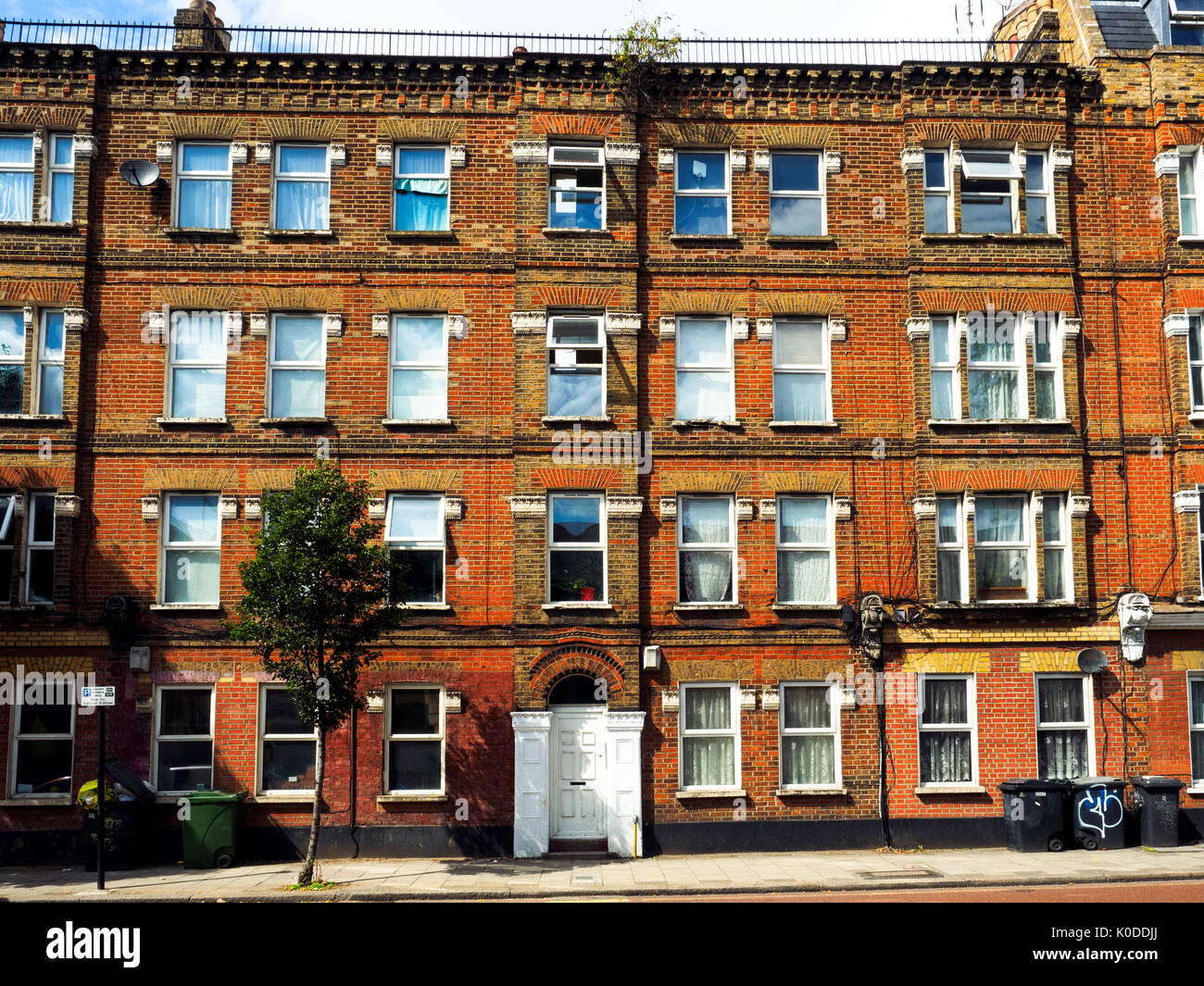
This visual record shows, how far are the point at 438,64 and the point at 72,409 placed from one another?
9.42 meters

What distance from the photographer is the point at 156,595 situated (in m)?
18.2

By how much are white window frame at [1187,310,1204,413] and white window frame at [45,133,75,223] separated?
21.6 m

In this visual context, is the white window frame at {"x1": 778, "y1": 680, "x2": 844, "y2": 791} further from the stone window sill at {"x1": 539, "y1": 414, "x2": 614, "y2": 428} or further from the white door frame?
the stone window sill at {"x1": 539, "y1": 414, "x2": 614, "y2": 428}

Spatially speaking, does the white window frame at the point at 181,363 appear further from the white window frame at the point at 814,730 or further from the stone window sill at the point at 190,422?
the white window frame at the point at 814,730

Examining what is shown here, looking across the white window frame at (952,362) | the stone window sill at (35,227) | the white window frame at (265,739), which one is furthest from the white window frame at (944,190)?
the stone window sill at (35,227)

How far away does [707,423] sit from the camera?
18984mm

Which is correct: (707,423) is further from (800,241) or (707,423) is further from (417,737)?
(417,737)

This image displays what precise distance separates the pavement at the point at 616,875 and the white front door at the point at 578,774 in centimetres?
66

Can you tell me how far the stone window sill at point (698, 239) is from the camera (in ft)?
63.3

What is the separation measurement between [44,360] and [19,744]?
7.00 metres

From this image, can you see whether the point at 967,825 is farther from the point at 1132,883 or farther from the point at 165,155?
the point at 165,155

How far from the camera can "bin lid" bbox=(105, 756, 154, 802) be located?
55.2ft

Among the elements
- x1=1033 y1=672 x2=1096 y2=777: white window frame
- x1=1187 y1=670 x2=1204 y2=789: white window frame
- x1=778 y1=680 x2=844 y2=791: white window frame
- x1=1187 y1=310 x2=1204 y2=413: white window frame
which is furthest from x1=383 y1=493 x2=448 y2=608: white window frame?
x1=1187 y1=310 x2=1204 y2=413: white window frame
